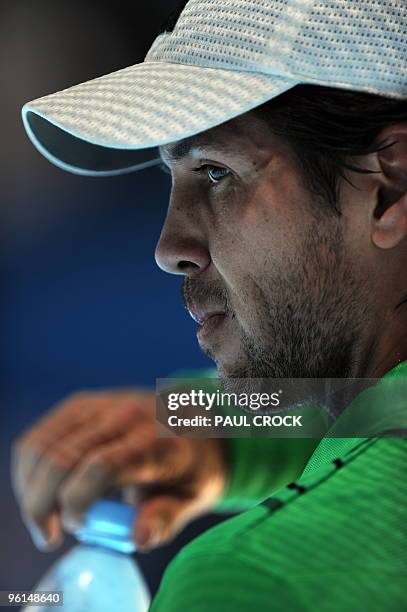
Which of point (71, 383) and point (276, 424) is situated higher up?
point (276, 424)

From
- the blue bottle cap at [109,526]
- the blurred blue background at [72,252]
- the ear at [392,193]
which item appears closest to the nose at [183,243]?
the ear at [392,193]

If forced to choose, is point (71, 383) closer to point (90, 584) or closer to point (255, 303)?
point (90, 584)

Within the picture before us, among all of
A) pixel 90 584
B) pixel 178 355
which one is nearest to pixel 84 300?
pixel 178 355

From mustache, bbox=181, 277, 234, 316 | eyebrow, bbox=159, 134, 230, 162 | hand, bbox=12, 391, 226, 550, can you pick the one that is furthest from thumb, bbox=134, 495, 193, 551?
eyebrow, bbox=159, 134, 230, 162

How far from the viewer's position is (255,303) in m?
0.70

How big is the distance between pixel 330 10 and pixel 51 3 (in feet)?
2.57

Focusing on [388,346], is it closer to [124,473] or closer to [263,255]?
[263,255]

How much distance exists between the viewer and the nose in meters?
0.72

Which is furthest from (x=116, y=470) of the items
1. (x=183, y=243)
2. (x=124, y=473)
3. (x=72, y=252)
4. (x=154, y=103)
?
(x=72, y=252)

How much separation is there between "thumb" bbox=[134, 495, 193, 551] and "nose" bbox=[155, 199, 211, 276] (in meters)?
0.24

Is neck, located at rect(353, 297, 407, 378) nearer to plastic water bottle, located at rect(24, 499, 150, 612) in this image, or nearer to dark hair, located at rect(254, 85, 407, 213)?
dark hair, located at rect(254, 85, 407, 213)

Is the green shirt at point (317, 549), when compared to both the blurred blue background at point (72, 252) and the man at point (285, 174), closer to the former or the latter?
the man at point (285, 174)

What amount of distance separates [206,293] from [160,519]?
25 centimetres

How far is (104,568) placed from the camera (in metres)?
0.85
